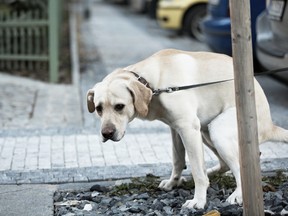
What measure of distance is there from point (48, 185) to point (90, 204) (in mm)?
587

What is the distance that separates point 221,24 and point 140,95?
5587 millimetres

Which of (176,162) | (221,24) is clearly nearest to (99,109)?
(176,162)

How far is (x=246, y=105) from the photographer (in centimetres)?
377

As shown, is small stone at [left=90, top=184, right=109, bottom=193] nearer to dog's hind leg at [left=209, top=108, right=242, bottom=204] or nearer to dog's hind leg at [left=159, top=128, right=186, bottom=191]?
dog's hind leg at [left=159, top=128, right=186, bottom=191]

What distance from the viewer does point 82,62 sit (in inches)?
485

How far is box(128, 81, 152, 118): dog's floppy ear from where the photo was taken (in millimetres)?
4223

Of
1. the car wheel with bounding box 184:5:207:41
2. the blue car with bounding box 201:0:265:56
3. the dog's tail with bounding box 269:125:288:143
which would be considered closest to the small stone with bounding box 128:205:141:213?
the dog's tail with bounding box 269:125:288:143

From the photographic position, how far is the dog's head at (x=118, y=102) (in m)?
4.21

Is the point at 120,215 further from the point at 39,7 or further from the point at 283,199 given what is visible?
the point at 39,7

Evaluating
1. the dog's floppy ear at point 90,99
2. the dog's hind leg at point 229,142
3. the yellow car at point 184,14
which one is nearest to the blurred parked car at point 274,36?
the dog's hind leg at point 229,142

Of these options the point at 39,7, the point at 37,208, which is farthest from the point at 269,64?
the point at 39,7

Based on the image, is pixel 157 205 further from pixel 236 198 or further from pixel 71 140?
pixel 71 140

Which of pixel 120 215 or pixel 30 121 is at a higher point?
pixel 120 215

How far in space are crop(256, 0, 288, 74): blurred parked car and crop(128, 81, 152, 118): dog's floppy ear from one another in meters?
3.43
